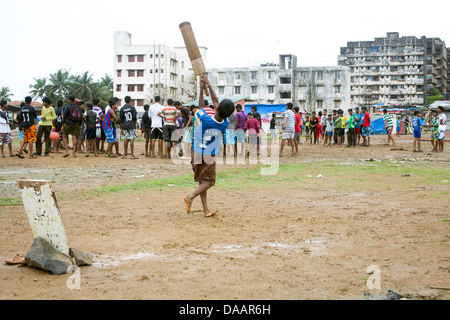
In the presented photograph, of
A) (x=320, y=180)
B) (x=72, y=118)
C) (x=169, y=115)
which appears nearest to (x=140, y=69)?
(x=72, y=118)

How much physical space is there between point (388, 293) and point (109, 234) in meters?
3.72

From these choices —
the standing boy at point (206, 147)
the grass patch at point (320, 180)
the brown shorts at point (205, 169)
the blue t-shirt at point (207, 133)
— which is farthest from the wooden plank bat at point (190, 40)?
the grass patch at point (320, 180)

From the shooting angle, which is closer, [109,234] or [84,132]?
[109,234]

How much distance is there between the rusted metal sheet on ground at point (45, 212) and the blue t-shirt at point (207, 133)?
3.21 metres

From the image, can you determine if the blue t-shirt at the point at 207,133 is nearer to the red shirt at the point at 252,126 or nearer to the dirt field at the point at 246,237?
the dirt field at the point at 246,237

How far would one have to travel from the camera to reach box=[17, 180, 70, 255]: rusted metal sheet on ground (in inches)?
191

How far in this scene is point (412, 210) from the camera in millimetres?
8000

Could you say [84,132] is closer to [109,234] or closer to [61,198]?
[61,198]

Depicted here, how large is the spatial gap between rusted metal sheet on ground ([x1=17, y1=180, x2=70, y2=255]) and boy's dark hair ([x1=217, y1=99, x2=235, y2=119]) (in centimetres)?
323

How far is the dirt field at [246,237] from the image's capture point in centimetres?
429

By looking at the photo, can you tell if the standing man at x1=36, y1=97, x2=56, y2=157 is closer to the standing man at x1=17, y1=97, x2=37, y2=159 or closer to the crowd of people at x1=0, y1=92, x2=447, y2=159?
the crowd of people at x1=0, y1=92, x2=447, y2=159

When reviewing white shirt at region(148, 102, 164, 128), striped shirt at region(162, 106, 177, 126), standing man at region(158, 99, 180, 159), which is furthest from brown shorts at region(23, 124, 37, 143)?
striped shirt at region(162, 106, 177, 126)

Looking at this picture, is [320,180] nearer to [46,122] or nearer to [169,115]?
[169,115]
